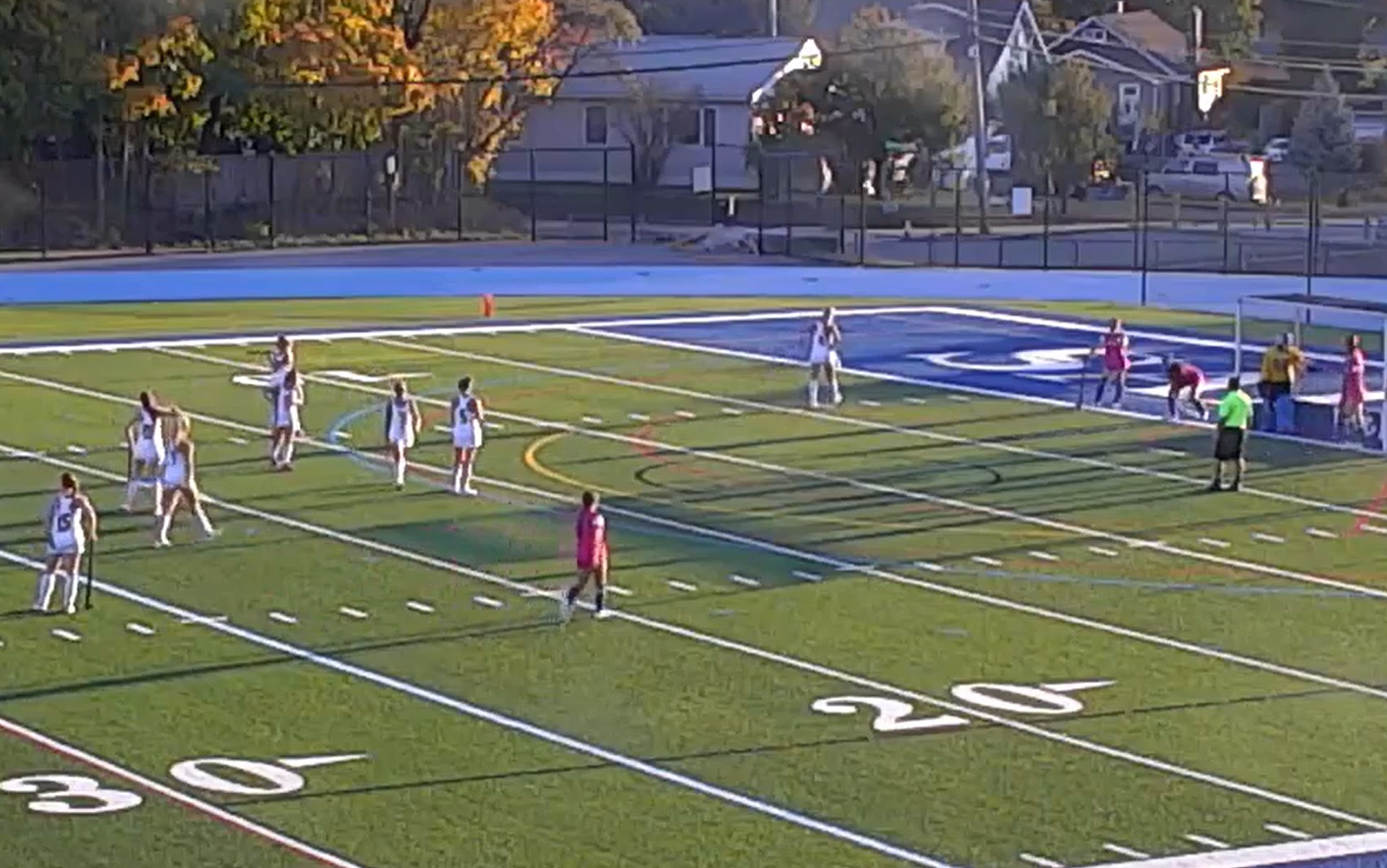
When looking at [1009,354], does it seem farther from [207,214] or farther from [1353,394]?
[207,214]

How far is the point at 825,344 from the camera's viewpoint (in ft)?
115

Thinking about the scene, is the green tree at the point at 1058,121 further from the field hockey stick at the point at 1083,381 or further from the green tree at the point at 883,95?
the field hockey stick at the point at 1083,381

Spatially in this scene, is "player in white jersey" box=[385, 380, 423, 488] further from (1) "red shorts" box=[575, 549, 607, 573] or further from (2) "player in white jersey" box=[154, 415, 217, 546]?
(1) "red shorts" box=[575, 549, 607, 573]

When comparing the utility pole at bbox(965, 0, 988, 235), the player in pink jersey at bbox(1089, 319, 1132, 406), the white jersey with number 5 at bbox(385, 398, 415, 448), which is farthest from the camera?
the utility pole at bbox(965, 0, 988, 235)

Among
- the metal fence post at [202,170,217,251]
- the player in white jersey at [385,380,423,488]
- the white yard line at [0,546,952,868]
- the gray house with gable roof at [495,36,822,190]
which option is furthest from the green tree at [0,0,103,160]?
the white yard line at [0,546,952,868]

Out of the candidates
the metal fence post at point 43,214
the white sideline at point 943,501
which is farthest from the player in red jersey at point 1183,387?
the metal fence post at point 43,214

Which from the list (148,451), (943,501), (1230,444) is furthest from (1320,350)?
(148,451)

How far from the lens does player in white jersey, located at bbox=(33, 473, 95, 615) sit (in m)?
22.3

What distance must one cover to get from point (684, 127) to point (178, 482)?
57.0 metres

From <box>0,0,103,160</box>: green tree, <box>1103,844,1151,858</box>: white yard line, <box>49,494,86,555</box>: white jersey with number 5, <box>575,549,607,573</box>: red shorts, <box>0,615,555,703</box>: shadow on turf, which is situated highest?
<box>0,0,103,160</box>: green tree

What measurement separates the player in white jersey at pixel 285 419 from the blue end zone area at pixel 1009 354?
10943 mm

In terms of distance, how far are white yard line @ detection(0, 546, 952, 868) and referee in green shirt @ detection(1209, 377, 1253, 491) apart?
37.6 ft

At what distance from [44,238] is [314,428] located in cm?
3063

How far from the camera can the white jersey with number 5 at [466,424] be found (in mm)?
27953
